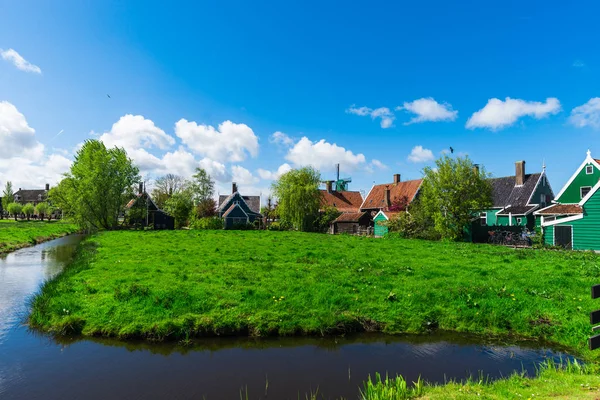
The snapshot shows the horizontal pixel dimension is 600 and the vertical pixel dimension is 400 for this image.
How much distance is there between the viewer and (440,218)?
3712 centimetres

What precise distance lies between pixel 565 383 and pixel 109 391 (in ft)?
28.4

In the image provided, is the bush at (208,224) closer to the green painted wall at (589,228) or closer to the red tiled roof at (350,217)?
the red tiled roof at (350,217)

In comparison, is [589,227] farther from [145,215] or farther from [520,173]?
[145,215]

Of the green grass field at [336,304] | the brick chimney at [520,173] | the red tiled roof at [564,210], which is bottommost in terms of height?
the green grass field at [336,304]

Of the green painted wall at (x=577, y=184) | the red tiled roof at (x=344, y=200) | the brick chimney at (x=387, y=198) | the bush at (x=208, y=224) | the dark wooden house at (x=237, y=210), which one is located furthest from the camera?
the red tiled roof at (x=344, y=200)

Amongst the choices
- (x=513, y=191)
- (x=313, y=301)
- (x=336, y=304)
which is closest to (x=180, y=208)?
(x=513, y=191)

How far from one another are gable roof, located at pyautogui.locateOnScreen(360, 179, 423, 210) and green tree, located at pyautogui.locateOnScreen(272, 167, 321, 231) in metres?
11.3

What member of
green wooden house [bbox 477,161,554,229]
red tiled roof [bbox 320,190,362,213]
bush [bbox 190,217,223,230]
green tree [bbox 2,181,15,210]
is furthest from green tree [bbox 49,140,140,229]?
green tree [bbox 2,181,15,210]

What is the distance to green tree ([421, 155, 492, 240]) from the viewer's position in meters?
37.0

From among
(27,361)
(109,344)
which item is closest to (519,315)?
(109,344)

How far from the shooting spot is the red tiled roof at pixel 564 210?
3146 centimetres

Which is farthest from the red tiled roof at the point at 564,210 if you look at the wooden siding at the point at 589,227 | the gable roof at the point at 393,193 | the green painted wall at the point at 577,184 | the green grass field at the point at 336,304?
the gable roof at the point at 393,193

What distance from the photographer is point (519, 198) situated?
151 ft

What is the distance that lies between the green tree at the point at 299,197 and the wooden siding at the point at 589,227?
114 ft
